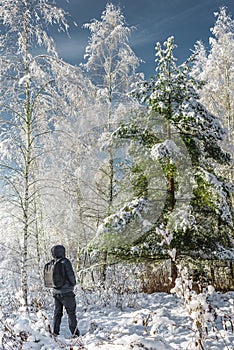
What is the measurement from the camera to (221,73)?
11.7 m

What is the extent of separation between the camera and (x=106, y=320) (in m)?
5.61

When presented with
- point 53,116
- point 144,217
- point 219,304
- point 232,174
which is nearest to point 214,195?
point 144,217

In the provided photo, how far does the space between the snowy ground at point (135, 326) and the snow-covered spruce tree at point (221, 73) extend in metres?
6.59

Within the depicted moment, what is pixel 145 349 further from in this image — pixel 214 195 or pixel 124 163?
pixel 124 163

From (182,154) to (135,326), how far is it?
3353 mm

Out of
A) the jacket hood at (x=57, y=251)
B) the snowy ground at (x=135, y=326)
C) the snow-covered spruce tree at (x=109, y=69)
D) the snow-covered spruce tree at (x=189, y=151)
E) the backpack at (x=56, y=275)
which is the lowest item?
the snowy ground at (x=135, y=326)

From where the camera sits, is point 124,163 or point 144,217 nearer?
point 144,217

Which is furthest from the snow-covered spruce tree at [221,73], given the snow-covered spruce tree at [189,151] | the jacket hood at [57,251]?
the jacket hood at [57,251]

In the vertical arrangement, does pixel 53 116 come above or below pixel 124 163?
above

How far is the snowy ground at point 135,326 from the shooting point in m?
2.56

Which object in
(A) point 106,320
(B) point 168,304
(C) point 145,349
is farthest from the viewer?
(B) point 168,304

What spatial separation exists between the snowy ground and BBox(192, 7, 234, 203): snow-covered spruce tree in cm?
659

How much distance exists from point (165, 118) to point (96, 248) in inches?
130

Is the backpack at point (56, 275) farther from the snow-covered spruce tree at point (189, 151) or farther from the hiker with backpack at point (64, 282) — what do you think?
the snow-covered spruce tree at point (189, 151)
